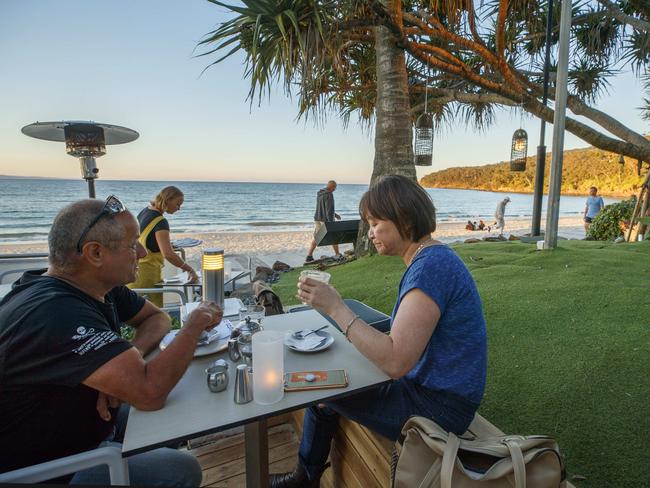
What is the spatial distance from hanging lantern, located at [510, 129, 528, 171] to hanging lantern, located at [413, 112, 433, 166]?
1637mm

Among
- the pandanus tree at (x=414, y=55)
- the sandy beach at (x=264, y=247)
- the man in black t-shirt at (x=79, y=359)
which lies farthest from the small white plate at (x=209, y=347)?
the sandy beach at (x=264, y=247)

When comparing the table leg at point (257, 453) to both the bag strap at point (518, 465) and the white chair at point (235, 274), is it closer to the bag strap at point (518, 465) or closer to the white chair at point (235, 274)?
the bag strap at point (518, 465)

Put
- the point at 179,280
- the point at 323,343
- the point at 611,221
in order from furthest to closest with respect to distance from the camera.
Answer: the point at 611,221 → the point at 179,280 → the point at 323,343

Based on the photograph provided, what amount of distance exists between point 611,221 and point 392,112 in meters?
7.00

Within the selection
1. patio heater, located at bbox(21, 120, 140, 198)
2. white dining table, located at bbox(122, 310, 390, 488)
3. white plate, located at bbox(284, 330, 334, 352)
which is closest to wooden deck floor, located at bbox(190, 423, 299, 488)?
white dining table, located at bbox(122, 310, 390, 488)

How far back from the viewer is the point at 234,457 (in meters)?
1.93

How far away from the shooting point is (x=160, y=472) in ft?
3.83

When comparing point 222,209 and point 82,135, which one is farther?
point 222,209

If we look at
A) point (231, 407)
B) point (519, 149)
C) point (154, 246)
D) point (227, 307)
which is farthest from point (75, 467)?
point (519, 149)

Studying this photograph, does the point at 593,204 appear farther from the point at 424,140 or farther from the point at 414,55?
the point at 414,55

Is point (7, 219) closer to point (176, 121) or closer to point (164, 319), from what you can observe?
point (176, 121)

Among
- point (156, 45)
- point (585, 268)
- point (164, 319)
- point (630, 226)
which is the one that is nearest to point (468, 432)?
point (164, 319)

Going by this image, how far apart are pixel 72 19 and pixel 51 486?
13.1 metres

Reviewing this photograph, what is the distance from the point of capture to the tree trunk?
530 cm
